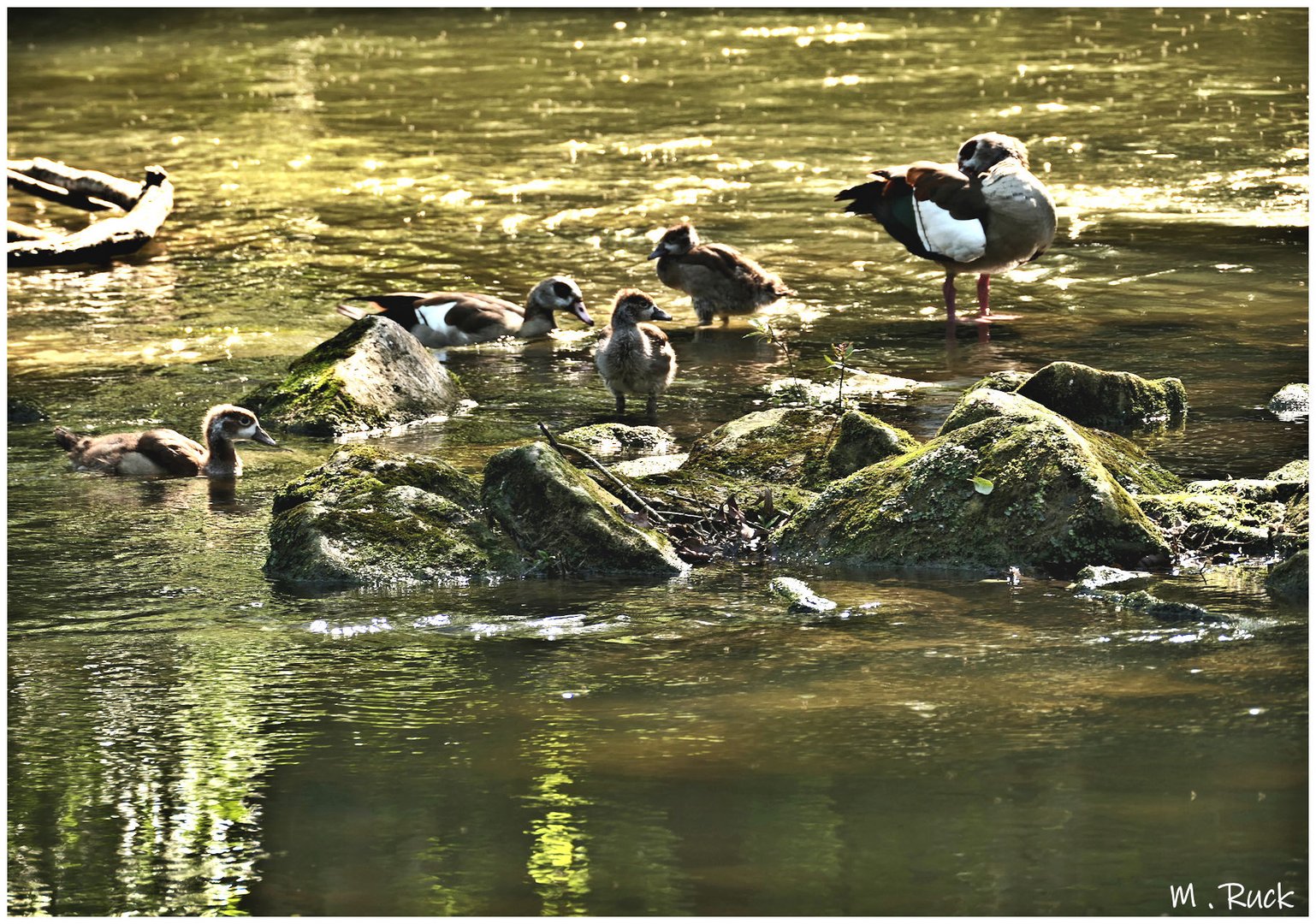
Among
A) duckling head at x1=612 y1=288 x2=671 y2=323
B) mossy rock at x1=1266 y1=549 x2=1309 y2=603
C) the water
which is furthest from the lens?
duckling head at x1=612 y1=288 x2=671 y2=323

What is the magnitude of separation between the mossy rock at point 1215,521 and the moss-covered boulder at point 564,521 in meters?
2.02

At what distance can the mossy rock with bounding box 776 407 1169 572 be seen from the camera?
24.3 feet

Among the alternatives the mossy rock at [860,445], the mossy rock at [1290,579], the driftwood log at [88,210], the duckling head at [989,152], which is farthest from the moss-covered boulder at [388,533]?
the driftwood log at [88,210]

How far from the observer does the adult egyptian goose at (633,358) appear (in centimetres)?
1094

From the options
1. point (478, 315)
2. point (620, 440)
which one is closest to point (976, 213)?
point (478, 315)

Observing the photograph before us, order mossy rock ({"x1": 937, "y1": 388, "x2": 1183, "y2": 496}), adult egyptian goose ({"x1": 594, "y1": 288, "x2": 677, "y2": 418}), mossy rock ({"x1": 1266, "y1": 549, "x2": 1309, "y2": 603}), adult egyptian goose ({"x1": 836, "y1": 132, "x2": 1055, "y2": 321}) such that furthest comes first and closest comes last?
adult egyptian goose ({"x1": 836, "y1": 132, "x2": 1055, "y2": 321}) → adult egyptian goose ({"x1": 594, "y1": 288, "x2": 677, "y2": 418}) → mossy rock ({"x1": 937, "y1": 388, "x2": 1183, "y2": 496}) → mossy rock ({"x1": 1266, "y1": 549, "x2": 1309, "y2": 603})

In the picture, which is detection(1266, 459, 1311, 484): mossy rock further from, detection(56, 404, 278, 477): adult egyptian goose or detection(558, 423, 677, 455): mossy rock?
detection(56, 404, 278, 477): adult egyptian goose

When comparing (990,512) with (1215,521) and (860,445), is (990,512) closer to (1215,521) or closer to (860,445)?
(1215,521)

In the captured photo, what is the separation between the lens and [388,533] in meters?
7.80

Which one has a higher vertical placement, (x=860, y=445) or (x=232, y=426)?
(x=860, y=445)

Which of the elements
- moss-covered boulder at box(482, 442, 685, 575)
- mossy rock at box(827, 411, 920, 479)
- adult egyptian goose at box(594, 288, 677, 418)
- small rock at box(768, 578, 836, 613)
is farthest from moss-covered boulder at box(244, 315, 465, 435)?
small rock at box(768, 578, 836, 613)

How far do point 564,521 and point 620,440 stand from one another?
2444 millimetres

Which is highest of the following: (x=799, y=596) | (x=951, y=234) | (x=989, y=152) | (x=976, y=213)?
(x=989, y=152)

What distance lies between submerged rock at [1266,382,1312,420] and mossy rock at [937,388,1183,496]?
169 centimetres
